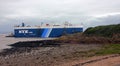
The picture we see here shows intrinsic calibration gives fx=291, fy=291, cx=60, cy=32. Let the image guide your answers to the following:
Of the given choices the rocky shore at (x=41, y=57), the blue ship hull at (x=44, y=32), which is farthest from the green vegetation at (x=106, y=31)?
the blue ship hull at (x=44, y=32)

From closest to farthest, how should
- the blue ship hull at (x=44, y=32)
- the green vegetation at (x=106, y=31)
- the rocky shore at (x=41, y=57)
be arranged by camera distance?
the rocky shore at (x=41, y=57)
the green vegetation at (x=106, y=31)
the blue ship hull at (x=44, y=32)

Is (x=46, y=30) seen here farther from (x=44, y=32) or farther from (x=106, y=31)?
(x=106, y=31)

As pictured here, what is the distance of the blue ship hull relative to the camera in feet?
298

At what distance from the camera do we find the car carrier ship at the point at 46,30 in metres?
90.9

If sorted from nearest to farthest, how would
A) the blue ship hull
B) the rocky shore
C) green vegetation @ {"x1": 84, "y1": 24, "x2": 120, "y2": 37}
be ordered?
the rocky shore
green vegetation @ {"x1": 84, "y1": 24, "x2": 120, "y2": 37}
the blue ship hull

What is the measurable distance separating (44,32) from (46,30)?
1.01 m

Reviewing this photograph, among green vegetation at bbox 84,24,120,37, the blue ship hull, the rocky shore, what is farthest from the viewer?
the blue ship hull

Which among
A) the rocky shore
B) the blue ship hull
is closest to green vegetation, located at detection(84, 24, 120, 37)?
the rocky shore

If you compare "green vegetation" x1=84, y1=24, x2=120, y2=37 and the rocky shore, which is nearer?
the rocky shore

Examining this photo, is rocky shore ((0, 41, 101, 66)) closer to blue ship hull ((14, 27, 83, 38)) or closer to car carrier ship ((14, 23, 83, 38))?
blue ship hull ((14, 27, 83, 38))

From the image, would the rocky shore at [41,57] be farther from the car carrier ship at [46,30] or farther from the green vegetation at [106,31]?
the car carrier ship at [46,30]

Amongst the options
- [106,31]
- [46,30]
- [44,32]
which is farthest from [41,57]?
[44,32]

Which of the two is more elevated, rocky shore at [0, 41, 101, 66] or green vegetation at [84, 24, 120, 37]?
A: green vegetation at [84, 24, 120, 37]

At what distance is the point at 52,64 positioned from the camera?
1958 centimetres
